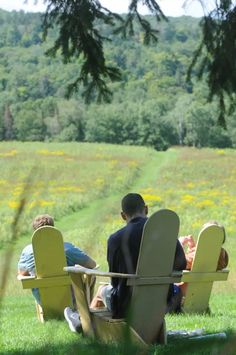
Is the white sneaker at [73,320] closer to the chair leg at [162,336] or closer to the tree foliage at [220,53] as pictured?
the chair leg at [162,336]

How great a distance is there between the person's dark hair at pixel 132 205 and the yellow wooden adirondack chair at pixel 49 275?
1693mm

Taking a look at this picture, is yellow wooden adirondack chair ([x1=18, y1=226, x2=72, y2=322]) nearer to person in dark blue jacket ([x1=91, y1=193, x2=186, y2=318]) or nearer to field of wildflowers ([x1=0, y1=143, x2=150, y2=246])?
field of wildflowers ([x1=0, y1=143, x2=150, y2=246])

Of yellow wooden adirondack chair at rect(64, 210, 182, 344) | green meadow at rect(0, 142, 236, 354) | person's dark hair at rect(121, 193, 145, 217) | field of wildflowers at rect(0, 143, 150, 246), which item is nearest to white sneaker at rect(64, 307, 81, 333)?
green meadow at rect(0, 142, 236, 354)

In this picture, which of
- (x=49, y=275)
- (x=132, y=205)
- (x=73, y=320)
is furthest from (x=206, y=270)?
(x=132, y=205)

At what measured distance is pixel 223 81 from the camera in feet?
23.7

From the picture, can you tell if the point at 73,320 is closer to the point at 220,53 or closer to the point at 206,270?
the point at 206,270

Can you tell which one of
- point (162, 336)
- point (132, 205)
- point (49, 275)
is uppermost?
point (132, 205)

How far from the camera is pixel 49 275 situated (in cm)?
676

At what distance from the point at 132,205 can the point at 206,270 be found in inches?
93.0

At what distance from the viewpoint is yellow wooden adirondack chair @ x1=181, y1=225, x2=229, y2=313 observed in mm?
6961

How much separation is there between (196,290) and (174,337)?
2268 millimetres

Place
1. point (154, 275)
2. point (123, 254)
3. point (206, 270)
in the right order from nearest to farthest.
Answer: point (154, 275)
point (123, 254)
point (206, 270)

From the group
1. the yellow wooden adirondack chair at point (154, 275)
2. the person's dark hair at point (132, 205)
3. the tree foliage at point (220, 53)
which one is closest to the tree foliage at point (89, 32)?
the tree foliage at point (220, 53)

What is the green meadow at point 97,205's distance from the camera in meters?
0.90
